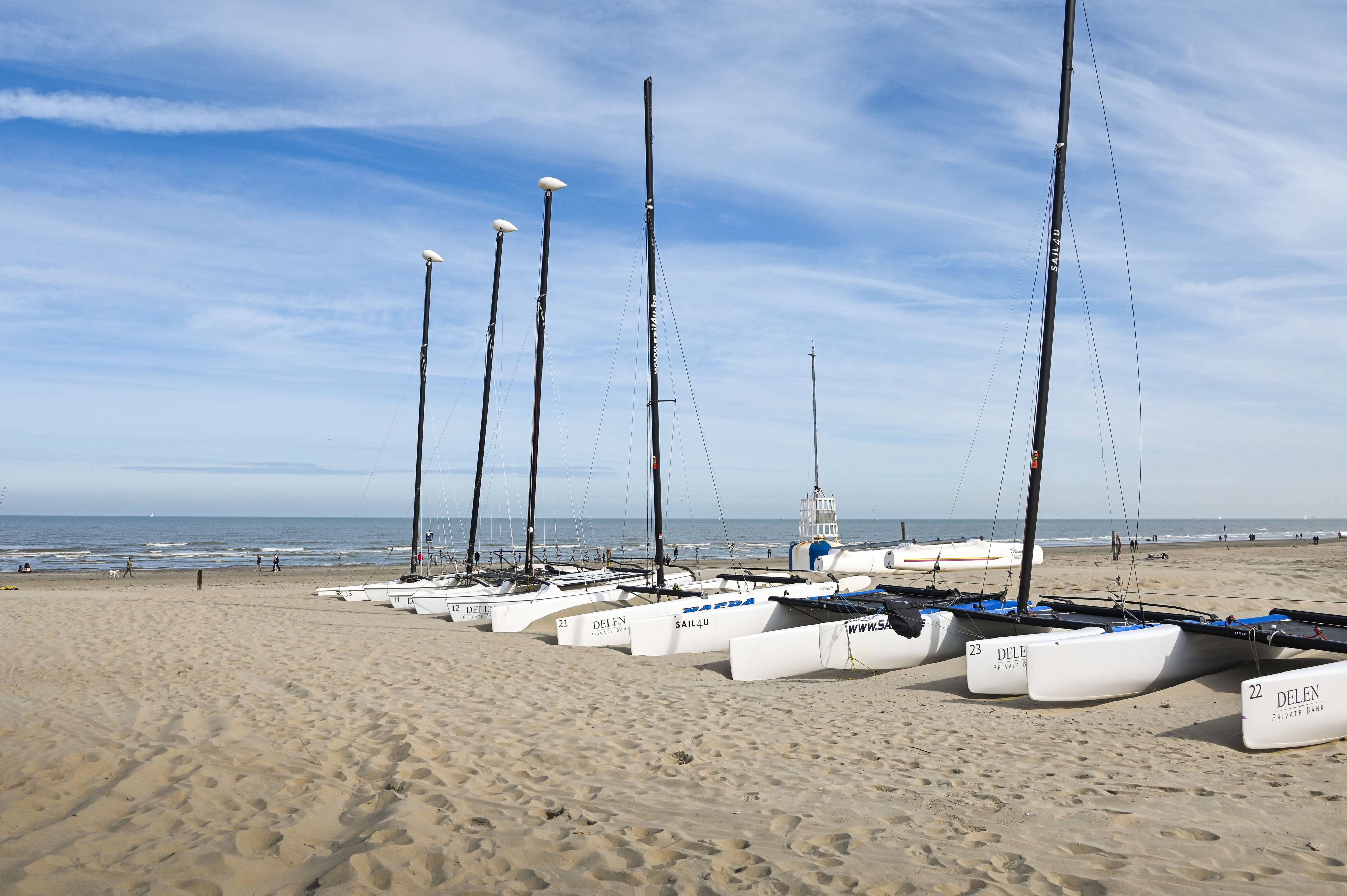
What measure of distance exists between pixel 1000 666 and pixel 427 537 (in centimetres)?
2562

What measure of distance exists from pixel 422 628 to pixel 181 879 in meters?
10.1

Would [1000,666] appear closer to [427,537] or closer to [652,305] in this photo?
[652,305]

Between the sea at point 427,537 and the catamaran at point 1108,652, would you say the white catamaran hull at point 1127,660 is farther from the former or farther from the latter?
the sea at point 427,537

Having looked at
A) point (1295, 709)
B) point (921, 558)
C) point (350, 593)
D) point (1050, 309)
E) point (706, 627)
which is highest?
point (1050, 309)

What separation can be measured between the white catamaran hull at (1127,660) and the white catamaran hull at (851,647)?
6.67 feet

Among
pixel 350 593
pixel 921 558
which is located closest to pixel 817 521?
pixel 921 558

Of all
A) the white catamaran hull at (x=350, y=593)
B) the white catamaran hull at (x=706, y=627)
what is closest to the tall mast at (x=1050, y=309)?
the white catamaran hull at (x=706, y=627)

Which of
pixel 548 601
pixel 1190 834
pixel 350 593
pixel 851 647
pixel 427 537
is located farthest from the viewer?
pixel 427 537

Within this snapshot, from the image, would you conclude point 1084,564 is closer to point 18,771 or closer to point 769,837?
point 769,837

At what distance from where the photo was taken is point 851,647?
32.4ft

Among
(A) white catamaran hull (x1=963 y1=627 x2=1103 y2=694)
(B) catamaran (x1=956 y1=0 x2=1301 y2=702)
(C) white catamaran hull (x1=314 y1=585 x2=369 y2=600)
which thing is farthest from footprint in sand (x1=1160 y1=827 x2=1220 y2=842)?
(C) white catamaran hull (x1=314 y1=585 x2=369 y2=600)

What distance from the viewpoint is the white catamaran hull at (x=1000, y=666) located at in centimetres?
811

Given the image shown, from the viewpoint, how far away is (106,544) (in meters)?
52.7

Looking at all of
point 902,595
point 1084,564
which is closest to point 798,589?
point 902,595
